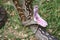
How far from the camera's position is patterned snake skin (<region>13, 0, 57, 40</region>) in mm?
3105

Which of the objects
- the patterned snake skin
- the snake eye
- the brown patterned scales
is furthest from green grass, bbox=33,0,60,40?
the snake eye

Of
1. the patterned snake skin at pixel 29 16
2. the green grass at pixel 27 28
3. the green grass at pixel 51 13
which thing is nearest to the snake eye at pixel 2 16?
the green grass at pixel 27 28

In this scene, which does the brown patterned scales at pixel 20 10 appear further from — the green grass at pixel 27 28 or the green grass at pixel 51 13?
the green grass at pixel 51 13

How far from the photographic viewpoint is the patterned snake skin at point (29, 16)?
311 centimetres

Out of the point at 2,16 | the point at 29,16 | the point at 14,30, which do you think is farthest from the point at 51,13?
the point at 2,16

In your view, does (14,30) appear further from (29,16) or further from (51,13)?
(51,13)

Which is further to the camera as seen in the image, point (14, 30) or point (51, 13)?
point (51, 13)

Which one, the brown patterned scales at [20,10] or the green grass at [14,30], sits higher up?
the brown patterned scales at [20,10]

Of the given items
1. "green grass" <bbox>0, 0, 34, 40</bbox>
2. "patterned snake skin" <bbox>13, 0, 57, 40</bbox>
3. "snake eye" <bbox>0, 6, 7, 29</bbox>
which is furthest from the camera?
"snake eye" <bbox>0, 6, 7, 29</bbox>

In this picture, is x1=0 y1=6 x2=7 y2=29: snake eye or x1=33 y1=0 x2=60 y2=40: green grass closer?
x1=33 y1=0 x2=60 y2=40: green grass

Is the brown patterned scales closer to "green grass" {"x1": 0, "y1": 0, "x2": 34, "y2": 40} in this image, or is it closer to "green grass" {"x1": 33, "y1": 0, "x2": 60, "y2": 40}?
"green grass" {"x1": 0, "y1": 0, "x2": 34, "y2": 40}

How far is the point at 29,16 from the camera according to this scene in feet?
10.6

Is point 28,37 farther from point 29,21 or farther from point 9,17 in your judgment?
point 9,17

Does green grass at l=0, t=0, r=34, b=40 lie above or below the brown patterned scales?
below
